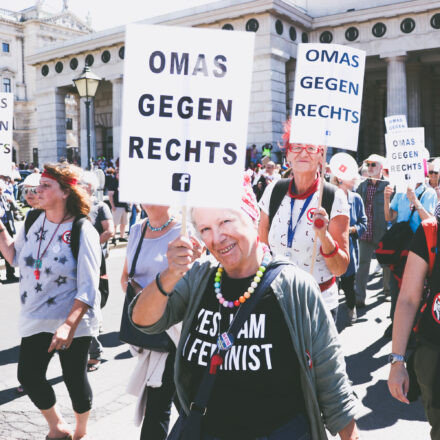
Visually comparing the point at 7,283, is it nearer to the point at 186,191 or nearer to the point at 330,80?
the point at 330,80

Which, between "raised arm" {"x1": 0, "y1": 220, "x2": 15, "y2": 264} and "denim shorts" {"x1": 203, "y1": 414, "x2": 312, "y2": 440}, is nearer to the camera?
"denim shorts" {"x1": 203, "y1": 414, "x2": 312, "y2": 440}

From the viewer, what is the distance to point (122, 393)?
488cm

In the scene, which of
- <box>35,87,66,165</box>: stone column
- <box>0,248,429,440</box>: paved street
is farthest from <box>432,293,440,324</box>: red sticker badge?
<box>35,87,66,165</box>: stone column

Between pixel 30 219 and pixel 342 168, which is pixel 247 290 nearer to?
pixel 30 219

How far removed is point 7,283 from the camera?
1012cm

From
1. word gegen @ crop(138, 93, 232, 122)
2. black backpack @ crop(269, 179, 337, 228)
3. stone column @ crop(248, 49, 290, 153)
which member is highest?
stone column @ crop(248, 49, 290, 153)

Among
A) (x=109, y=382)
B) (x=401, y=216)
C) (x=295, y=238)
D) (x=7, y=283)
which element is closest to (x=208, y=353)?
(x=295, y=238)

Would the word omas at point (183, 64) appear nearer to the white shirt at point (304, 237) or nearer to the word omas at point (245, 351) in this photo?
the word omas at point (245, 351)

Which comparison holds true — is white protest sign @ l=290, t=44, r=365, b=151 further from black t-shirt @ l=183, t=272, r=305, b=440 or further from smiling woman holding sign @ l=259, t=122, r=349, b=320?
black t-shirt @ l=183, t=272, r=305, b=440

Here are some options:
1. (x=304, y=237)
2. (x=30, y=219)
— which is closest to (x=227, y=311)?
(x=304, y=237)

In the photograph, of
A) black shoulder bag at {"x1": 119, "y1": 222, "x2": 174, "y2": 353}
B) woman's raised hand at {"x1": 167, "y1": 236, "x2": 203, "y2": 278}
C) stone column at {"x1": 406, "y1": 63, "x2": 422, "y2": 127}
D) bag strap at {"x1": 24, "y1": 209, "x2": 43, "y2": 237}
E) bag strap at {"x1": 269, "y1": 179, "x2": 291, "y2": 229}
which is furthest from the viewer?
stone column at {"x1": 406, "y1": 63, "x2": 422, "y2": 127}

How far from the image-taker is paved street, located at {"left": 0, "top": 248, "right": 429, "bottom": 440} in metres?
4.15

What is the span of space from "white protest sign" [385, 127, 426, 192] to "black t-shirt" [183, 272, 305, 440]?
447 centimetres

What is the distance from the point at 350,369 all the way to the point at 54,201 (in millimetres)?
3383
